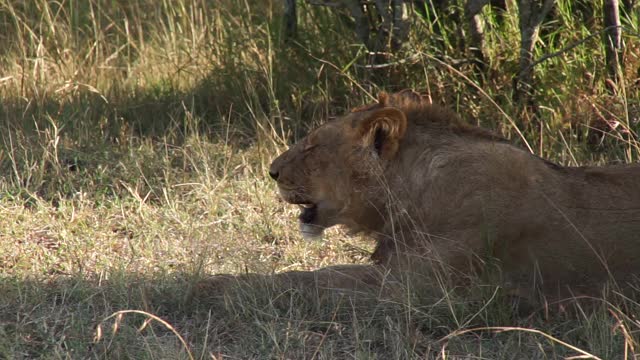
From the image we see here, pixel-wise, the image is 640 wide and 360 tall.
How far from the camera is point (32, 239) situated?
433 cm

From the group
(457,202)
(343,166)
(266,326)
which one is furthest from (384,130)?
(266,326)

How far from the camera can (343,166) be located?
11.6 feet

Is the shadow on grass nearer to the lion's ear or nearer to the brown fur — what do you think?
the brown fur

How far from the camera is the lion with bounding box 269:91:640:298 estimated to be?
3266 millimetres

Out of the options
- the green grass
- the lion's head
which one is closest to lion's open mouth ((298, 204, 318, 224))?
the lion's head

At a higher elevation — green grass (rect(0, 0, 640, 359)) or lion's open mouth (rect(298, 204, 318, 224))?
lion's open mouth (rect(298, 204, 318, 224))

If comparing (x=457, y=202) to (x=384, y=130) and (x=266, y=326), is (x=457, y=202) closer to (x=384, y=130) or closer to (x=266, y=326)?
(x=384, y=130)

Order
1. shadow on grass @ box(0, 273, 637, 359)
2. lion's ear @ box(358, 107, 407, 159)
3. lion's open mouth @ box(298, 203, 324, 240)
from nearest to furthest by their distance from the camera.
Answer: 1. shadow on grass @ box(0, 273, 637, 359)
2. lion's ear @ box(358, 107, 407, 159)
3. lion's open mouth @ box(298, 203, 324, 240)

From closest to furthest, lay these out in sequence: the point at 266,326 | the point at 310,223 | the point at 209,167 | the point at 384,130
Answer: the point at 266,326
the point at 384,130
the point at 310,223
the point at 209,167

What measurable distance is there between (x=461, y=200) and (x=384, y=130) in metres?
0.36

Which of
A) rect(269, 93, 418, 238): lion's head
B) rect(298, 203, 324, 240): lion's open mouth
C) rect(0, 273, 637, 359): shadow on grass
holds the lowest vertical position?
rect(0, 273, 637, 359): shadow on grass

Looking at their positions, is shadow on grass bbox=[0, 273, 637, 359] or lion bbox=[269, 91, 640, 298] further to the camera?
lion bbox=[269, 91, 640, 298]

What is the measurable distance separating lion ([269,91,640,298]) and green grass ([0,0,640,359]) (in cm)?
13

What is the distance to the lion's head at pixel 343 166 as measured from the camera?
11.4 ft
